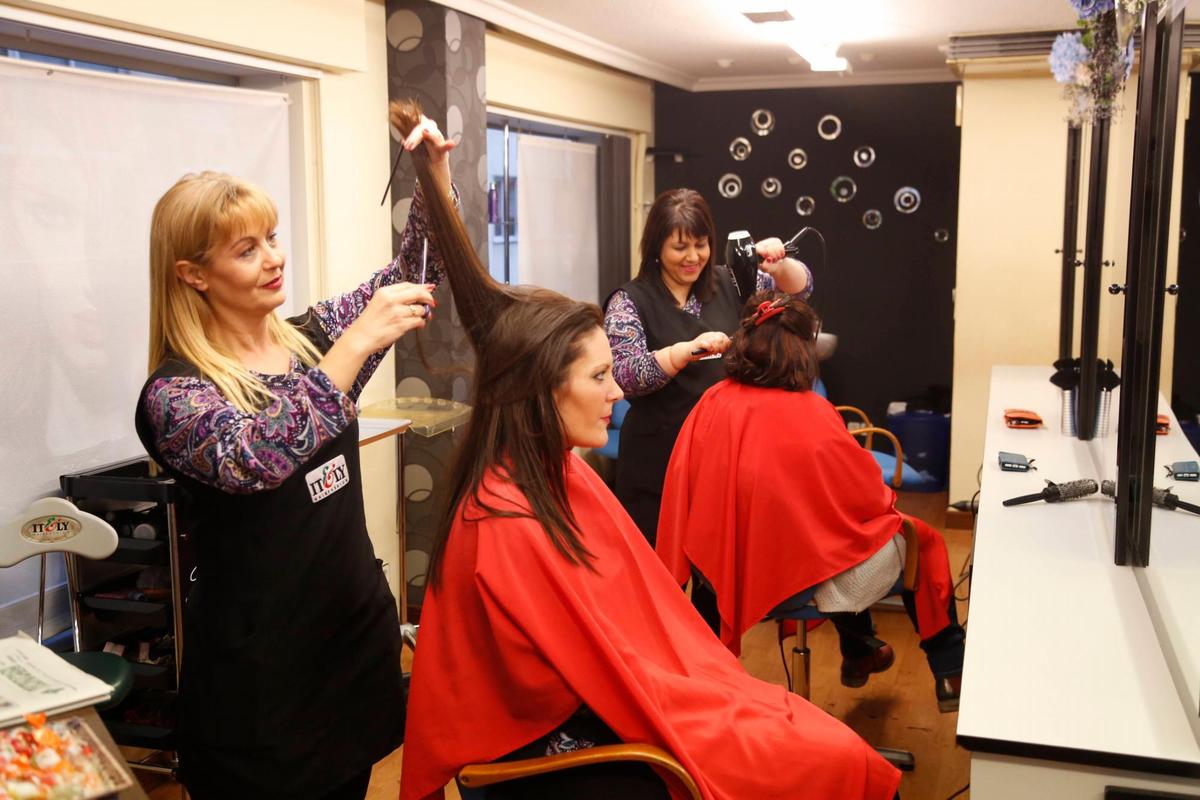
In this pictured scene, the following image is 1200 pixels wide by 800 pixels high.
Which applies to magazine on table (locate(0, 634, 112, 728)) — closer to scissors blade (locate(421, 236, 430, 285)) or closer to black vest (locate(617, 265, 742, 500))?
scissors blade (locate(421, 236, 430, 285))

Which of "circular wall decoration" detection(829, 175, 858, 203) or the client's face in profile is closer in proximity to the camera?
the client's face in profile

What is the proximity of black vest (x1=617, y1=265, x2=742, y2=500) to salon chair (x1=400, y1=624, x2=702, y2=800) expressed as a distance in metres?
1.48

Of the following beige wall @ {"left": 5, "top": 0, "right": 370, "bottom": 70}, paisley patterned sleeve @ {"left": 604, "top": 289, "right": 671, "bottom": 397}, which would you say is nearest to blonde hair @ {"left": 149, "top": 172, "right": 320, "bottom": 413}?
beige wall @ {"left": 5, "top": 0, "right": 370, "bottom": 70}

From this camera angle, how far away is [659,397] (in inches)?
119

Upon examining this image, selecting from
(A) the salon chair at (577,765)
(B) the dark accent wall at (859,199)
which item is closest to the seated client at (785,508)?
(A) the salon chair at (577,765)

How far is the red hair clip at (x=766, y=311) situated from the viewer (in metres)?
2.51

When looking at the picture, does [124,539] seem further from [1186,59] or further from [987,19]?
[987,19]

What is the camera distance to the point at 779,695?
5.84 ft

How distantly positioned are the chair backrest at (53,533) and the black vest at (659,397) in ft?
4.37

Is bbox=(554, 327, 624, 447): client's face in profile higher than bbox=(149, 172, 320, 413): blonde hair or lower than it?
lower

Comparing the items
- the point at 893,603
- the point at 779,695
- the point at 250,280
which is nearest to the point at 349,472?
the point at 250,280

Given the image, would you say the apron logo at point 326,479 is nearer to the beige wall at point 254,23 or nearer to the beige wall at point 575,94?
the beige wall at point 254,23

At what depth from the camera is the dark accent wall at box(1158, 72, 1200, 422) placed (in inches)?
71.3

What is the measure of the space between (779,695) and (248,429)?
899 millimetres
